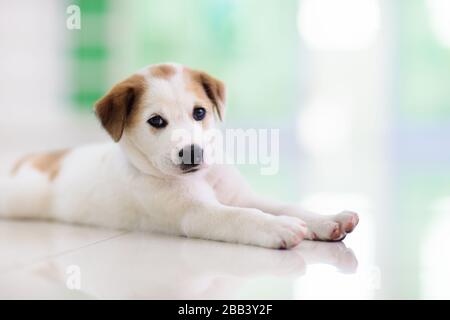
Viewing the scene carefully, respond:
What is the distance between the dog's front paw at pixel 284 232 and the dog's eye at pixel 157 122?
0.50 meters

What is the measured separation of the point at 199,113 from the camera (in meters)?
1.97

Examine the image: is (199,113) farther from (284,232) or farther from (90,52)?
(90,52)

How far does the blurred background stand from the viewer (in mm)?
6641

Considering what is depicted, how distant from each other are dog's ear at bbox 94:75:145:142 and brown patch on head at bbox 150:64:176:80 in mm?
52

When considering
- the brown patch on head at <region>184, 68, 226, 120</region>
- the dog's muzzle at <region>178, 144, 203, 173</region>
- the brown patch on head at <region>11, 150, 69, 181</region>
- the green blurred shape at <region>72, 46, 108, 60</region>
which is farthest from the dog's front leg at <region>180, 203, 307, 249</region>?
the green blurred shape at <region>72, 46, 108, 60</region>

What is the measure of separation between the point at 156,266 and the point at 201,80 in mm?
756

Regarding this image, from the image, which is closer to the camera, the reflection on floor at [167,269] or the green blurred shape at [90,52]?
the reflection on floor at [167,269]

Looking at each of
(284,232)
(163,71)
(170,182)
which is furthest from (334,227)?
(163,71)

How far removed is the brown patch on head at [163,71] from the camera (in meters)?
1.98

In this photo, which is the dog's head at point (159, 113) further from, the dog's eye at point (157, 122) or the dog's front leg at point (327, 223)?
the dog's front leg at point (327, 223)

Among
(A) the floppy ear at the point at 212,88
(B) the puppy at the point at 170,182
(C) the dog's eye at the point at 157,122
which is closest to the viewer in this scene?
(B) the puppy at the point at 170,182

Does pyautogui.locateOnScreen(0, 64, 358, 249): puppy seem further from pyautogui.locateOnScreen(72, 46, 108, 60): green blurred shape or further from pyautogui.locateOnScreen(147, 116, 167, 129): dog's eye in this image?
pyautogui.locateOnScreen(72, 46, 108, 60): green blurred shape

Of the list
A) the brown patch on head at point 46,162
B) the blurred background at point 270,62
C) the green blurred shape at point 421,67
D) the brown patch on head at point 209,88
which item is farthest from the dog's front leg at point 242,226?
the green blurred shape at point 421,67

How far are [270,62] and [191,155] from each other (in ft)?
18.1
